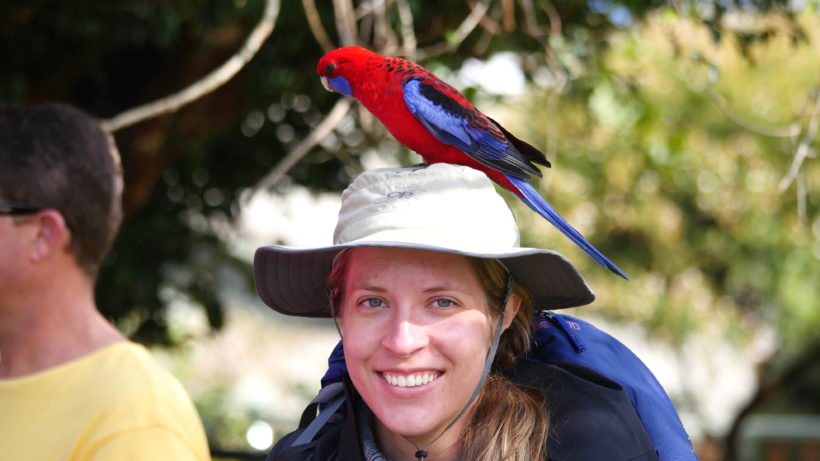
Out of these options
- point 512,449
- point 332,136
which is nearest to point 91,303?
point 512,449

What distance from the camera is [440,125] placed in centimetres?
199

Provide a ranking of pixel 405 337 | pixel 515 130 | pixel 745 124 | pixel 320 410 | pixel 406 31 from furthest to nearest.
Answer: pixel 515 130, pixel 406 31, pixel 745 124, pixel 320 410, pixel 405 337

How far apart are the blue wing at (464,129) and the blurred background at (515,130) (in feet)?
4.10

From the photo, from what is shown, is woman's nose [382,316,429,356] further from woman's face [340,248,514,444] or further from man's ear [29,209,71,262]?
man's ear [29,209,71,262]

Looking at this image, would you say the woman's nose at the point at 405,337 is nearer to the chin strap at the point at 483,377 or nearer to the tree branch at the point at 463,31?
the chin strap at the point at 483,377

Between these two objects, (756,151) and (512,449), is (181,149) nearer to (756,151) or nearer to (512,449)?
(512,449)

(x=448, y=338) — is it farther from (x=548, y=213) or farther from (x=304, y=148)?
(x=304, y=148)

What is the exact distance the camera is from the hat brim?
1.71 meters

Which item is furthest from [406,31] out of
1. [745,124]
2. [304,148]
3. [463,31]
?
[745,124]

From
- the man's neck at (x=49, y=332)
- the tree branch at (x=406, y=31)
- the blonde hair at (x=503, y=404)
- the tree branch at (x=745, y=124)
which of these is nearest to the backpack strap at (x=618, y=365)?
the blonde hair at (x=503, y=404)

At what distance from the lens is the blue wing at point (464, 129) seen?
1987 mm

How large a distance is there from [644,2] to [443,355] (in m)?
3.60

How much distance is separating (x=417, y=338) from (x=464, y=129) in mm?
522

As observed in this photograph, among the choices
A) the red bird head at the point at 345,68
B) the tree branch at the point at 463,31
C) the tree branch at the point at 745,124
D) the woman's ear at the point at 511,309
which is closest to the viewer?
the woman's ear at the point at 511,309
